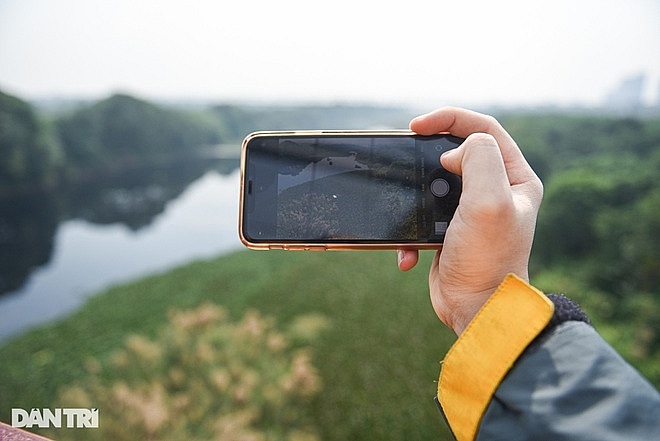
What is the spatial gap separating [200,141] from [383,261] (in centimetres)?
542

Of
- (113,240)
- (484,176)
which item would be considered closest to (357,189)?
(484,176)

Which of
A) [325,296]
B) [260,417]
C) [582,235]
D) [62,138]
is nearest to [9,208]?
[62,138]

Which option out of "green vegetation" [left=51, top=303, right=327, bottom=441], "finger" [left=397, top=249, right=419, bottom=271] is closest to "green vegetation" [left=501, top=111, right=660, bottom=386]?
"green vegetation" [left=51, top=303, right=327, bottom=441]

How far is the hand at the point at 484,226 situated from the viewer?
20.0 inches

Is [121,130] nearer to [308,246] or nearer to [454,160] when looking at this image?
[308,246]

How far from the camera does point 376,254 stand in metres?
6.31

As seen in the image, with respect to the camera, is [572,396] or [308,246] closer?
[572,396]

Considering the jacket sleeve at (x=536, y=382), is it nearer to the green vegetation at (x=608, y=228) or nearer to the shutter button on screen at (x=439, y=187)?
the shutter button on screen at (x=439, y=187)

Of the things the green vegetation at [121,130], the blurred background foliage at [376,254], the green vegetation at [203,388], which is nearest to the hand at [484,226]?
the blurred background foliage at [376,254]

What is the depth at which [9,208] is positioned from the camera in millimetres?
6973

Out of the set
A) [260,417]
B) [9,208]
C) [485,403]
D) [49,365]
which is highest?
[485,403]

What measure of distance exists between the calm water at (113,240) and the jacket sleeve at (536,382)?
4.01 m

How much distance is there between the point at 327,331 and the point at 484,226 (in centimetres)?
347

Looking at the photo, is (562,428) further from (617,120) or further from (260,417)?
(617,120)
